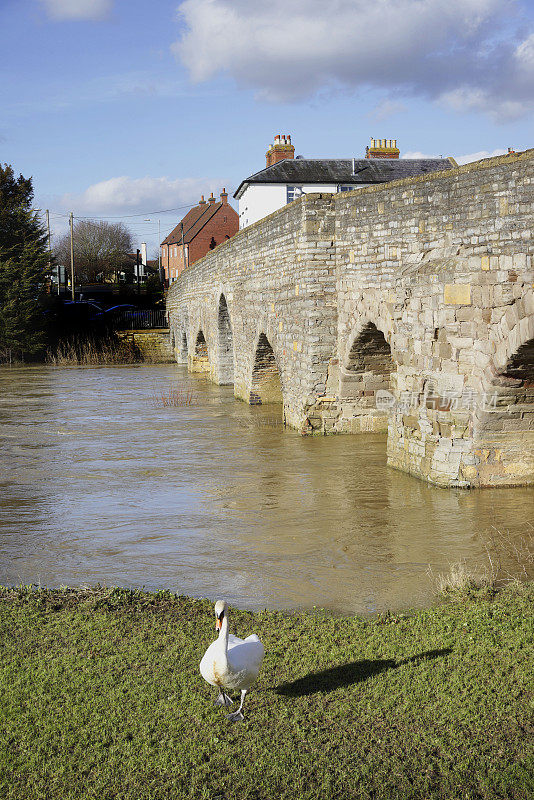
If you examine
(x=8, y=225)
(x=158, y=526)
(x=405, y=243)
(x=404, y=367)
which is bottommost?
(x=158, y=526)

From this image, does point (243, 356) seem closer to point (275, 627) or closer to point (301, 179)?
point (275, 627)

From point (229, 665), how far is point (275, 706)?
1.42ft

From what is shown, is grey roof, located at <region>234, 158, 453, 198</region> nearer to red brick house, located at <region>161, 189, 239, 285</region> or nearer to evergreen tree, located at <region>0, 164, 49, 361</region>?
evergreen tree, located at <region>0, 164, 49, 361</region>

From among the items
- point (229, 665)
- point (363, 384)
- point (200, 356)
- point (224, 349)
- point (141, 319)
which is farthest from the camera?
point (141, 319)

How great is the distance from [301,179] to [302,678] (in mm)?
35700

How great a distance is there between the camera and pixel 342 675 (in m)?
4.81

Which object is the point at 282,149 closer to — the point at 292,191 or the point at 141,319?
the point at 292,191

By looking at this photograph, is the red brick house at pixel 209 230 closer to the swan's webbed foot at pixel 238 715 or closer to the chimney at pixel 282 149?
Answer: the chimney at pixel 282 149

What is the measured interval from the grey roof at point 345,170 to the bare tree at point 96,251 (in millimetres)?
34621

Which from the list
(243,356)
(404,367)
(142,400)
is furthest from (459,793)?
(142,400)

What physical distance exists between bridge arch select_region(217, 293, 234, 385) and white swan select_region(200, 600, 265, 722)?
20.9 m

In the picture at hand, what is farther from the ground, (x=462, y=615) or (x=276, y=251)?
(x=276, y=251)

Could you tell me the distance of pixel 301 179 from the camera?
38.4 metres

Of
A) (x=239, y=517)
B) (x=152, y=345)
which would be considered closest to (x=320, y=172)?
(x=152, y=345)
